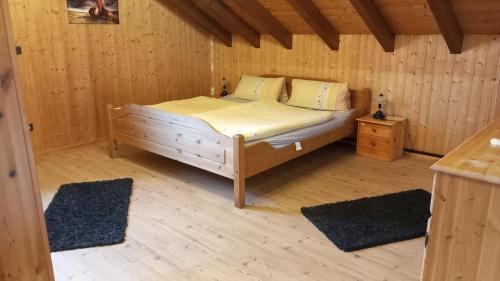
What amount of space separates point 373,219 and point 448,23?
1927 mm

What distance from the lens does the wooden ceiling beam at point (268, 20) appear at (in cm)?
453

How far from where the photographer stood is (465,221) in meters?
1.58

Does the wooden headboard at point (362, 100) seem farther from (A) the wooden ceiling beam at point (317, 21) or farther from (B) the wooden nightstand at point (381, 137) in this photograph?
(A) the wooden ceiling beam at point (317, 21)

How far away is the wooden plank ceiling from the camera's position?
3490mm

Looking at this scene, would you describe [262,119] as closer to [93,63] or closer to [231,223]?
[231,223]

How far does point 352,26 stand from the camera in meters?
4.37

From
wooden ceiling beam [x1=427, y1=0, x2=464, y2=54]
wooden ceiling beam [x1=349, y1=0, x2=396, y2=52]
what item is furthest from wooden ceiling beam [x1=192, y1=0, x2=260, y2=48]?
wooden ceiling beam [x1=427, y1=0, x2=464, y2=54]

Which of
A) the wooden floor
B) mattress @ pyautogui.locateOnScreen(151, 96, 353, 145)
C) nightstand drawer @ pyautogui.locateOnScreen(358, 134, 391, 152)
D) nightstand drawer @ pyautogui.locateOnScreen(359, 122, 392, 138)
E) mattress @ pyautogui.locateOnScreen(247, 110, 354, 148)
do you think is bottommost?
the wooden floor

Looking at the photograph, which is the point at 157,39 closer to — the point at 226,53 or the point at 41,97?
the point at 226,53

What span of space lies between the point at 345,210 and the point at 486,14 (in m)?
2.13

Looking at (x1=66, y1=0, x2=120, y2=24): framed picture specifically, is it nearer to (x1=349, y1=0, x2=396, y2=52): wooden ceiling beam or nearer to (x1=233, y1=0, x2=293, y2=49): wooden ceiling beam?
(x1=233, y1=0, x2=293, y2=49): wooden ceiling beam

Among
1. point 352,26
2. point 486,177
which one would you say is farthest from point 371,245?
point 352,26

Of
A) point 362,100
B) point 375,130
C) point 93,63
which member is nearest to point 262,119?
point 375,130

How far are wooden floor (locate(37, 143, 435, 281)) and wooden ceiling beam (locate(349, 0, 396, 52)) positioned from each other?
1.26 meters
